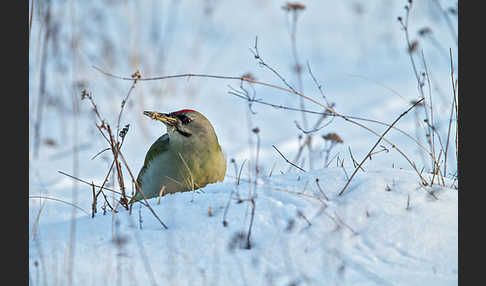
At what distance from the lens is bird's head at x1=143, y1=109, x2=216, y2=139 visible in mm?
4578

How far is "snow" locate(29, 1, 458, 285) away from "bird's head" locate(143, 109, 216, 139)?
43 centimetres

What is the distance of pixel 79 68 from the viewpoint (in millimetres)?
8430

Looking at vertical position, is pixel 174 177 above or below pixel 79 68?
below

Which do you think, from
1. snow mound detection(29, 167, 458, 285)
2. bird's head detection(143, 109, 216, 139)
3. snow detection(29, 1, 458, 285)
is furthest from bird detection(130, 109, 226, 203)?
snow mound detection(29, 167, 458, 285)

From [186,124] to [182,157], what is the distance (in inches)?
11.7

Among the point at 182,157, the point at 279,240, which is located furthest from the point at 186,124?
the point at 279,240

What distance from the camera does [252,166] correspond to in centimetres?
386

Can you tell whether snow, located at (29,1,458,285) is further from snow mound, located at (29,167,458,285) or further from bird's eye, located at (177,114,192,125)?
bird's eye, located at (177,114,192,125)

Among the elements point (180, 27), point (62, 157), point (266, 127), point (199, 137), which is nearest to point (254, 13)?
point (180, 27)

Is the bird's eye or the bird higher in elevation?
the bird's eye

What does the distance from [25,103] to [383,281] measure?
2032mm

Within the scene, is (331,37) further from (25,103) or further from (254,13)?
(25,103)

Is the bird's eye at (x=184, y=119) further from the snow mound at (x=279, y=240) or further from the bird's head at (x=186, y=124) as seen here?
the snow mound at (x=279, y=240)

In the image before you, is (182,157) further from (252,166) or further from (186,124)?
Result: (252,166)
